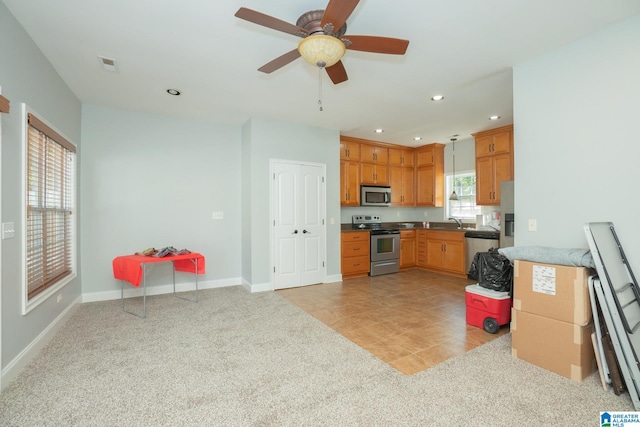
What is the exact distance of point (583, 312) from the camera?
7.00ft

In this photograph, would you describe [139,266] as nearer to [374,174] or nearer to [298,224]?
[298,224]

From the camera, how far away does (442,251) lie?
5.93 metres

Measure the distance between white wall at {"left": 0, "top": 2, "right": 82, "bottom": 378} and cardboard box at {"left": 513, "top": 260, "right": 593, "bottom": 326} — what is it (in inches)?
155

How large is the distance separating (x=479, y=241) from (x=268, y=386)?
453 centimetres

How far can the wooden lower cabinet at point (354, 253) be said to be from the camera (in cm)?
554

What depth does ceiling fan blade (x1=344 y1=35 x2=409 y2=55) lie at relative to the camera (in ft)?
6.68

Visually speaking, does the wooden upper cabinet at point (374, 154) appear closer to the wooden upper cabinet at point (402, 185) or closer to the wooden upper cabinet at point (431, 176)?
the wooden upper cabinet at point (402, 185)

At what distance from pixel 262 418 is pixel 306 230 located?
3423 millimetres

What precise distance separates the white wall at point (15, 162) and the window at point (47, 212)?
0.40 feet

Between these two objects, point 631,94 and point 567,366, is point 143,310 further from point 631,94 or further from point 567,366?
point 631,94

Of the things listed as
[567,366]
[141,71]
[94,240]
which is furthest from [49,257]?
[567,366]

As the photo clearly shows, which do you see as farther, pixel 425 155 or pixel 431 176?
pixel 425 155

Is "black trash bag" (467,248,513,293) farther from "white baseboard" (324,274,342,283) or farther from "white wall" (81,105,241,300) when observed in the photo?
"white wall" (81,105,241,300)

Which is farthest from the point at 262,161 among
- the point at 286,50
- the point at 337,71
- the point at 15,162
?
the point at 15,162
